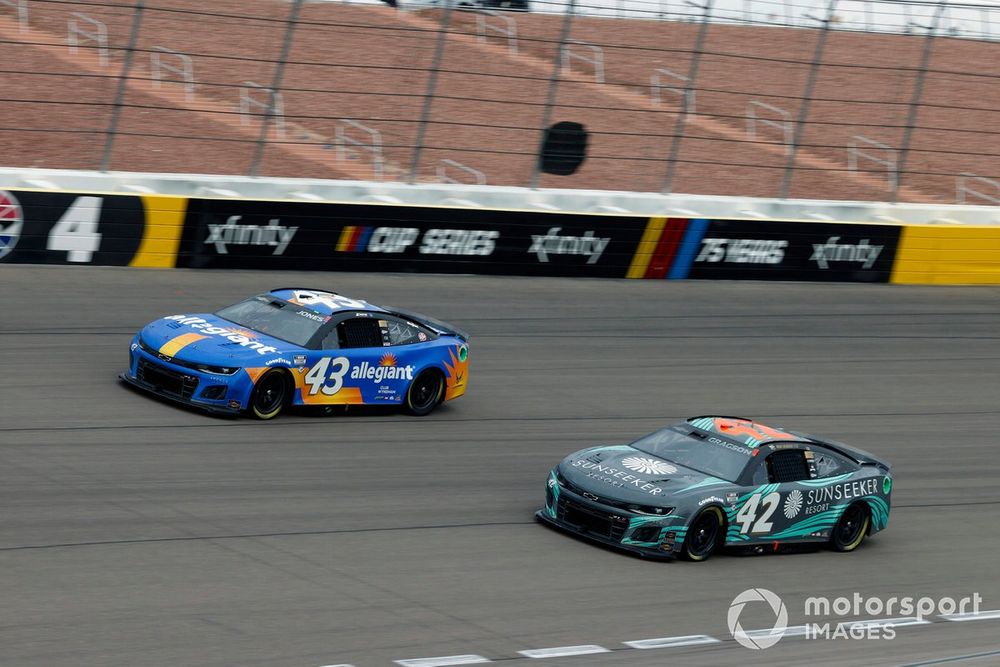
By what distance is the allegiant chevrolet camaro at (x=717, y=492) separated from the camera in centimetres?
1102

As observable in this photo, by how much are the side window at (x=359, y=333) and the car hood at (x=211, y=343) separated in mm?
596

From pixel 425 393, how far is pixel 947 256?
1248 cm

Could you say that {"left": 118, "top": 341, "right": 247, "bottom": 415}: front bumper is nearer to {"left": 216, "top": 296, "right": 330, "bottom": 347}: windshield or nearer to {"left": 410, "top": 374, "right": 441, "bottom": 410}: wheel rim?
{"left": 216, "top": 296, "right": 330, "bottom": 347}: windshield

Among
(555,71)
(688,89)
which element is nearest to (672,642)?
(555,71)

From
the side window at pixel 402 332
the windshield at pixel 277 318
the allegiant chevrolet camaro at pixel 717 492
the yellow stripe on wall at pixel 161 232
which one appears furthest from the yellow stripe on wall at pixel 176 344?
the yellow stripe on wall at pixel 161 232

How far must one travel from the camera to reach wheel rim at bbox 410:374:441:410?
1442 cm

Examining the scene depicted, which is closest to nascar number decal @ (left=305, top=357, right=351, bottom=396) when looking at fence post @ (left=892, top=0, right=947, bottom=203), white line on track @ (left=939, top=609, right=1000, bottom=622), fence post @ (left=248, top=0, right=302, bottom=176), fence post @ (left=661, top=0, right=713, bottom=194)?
white line on track @ (left=939, top=609, right=1000, bottom=622)

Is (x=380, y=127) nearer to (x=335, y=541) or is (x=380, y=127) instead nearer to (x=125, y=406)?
(x=125, y=406)

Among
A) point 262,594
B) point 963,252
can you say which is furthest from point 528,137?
point 262,594

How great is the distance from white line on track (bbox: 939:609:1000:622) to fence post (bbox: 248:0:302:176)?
12.0 m

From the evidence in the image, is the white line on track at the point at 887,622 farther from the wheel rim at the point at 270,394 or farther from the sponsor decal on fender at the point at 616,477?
the wheel rim at the point at 270,394

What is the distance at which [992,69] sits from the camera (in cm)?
3128

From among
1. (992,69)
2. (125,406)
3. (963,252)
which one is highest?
(992,69)

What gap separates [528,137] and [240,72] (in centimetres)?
548
